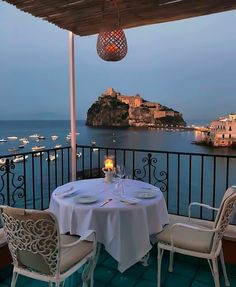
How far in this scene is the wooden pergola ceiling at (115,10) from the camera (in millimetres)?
2741

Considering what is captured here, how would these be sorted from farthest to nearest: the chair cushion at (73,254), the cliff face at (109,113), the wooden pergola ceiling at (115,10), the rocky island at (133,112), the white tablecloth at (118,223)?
the cliff face at (109,113) → the rocky island at (133,112) → the wooden pergola ceiling at (115,10) → the white tablecloth at (118,223) → the chair cushion at (73,254)

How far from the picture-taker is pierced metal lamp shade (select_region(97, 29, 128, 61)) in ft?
8.57

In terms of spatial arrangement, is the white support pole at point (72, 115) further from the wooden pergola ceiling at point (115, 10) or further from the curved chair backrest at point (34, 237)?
the curved chair backrest at point (34, 237)

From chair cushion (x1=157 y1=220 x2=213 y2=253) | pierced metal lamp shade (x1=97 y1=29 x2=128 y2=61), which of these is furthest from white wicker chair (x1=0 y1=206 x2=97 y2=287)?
pierced metal lamp shade (x1=97 y1=29 x2=128 y2=61)

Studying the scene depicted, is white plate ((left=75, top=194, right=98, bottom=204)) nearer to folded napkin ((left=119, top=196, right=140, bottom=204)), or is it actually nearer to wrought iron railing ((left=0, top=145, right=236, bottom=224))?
folded napkin ((left=119, top=196, right=140, bottom=204))

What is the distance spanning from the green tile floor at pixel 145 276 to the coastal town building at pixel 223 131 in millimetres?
3168

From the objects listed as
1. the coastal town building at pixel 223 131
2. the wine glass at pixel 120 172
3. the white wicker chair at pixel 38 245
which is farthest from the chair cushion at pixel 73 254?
the coastal town building at pixel 223 131

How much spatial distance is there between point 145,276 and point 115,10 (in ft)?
9.37

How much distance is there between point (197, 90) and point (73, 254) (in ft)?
41.1

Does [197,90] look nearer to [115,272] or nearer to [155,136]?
[155,136]

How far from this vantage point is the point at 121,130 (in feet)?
21.3

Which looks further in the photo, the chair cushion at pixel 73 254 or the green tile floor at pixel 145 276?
the green tile floor at pixel 145 276

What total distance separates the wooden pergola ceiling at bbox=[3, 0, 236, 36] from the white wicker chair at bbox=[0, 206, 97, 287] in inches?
79.4

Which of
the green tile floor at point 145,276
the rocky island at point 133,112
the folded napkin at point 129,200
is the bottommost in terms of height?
the green tile floor at point 145,276
